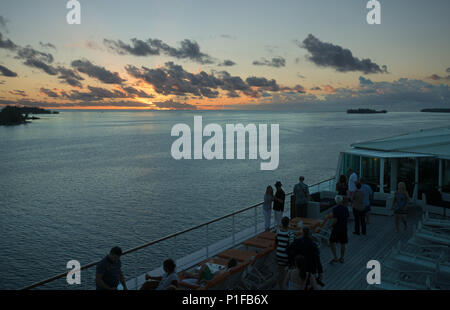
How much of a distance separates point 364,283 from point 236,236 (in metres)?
3.84

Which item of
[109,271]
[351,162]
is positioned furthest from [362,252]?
[351,162]

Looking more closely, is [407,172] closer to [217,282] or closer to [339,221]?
[339,221]

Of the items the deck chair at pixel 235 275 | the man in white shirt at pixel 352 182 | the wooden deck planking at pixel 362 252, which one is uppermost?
the man in white shirt at pixel 352 182

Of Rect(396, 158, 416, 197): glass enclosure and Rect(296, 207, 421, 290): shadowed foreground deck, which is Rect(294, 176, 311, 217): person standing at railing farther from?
Rect(396, 158, 416, 197): glass enclosure

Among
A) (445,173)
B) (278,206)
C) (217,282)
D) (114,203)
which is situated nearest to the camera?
(217,282)

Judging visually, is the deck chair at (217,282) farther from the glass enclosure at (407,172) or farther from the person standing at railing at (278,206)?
the glass enclosure at (407,172)

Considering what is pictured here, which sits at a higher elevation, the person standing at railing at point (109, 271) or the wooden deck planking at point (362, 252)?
the person standing at railing at point (109, 271)

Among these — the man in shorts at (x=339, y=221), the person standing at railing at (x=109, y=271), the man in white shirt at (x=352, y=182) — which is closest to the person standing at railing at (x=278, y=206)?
the man in shorts at (x=339, y=221)

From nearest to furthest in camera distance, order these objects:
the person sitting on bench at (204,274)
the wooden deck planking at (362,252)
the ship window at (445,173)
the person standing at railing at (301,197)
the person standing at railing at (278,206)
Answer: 1. the person sitting on bench at (204,274)
2. the wooden deck planking at (362,252)
3. the person standing at railing at (278,206)
4. the person standing at railing at (301,197)
5. the ship window at (445,173)

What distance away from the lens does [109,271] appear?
6332mm

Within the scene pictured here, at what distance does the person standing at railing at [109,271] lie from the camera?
6164 millimetres
